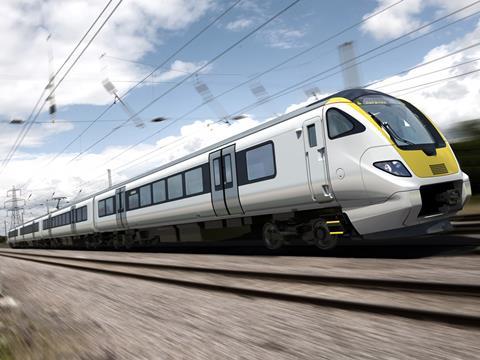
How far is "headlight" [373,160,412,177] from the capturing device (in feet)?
21.4

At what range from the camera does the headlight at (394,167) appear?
652 cm

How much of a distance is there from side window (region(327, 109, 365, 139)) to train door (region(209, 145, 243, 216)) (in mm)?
3115

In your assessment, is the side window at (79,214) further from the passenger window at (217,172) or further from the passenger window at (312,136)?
the passenger window at (312,136)

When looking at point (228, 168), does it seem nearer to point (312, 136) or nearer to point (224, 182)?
point (224, 182)

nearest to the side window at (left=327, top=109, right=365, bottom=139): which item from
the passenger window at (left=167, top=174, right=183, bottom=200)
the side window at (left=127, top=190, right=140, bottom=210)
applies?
the passenger window at (left=167, top=174, right=183, bottom=200)

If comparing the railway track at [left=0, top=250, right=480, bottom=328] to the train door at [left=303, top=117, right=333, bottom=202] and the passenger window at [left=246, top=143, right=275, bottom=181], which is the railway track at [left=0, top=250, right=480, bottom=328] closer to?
the train door at [left=303, top=117, right=333, bottom=202]

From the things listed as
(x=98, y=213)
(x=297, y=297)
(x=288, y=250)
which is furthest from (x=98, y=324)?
(x=98, y=213)

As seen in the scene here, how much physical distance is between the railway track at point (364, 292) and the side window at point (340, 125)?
2.73 meters

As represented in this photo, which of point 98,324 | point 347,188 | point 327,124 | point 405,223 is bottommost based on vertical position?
point 98,324

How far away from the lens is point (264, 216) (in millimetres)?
9516

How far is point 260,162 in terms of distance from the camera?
9.11m

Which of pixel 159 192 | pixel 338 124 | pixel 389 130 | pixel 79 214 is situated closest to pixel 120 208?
pixel 159 192

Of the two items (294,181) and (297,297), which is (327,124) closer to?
(294,181)

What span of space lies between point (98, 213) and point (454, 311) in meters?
18.9
